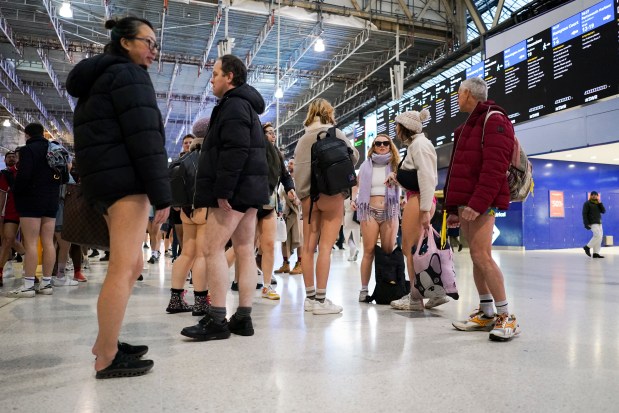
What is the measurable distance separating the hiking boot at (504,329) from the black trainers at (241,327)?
136cm

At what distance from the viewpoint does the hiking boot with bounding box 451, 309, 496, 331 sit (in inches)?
113

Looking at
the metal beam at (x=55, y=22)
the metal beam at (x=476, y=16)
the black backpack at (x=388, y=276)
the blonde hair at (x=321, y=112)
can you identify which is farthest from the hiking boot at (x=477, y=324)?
the metal beam at (x=476, y=16)

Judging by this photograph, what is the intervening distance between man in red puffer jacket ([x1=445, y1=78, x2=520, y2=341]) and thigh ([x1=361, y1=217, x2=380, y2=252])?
99 centimetres

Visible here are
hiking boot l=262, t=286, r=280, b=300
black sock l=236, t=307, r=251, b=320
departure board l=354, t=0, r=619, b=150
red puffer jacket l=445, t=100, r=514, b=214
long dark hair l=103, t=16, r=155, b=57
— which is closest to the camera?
long dark hair l=103, t=16, r=155, b=57

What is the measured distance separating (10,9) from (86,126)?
13788 mm

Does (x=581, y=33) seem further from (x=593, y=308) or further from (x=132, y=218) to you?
(x=132, y=218)

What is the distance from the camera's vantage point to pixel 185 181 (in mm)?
3428

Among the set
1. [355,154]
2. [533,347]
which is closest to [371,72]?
[355,154]

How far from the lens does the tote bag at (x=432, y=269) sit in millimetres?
3373

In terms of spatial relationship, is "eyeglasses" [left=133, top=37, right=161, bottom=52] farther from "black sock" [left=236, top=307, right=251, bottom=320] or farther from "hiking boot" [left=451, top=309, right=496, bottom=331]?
"hiking boot" [left=451, top=309, right=496, bottom=331]

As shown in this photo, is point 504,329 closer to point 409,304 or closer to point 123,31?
point 409,304

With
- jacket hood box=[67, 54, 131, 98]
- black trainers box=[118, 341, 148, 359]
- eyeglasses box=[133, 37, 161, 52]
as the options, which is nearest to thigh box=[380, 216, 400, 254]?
black trainers box=[118, 341, 148, 359]

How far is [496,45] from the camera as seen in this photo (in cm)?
1064

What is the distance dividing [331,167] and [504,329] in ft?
5.10
